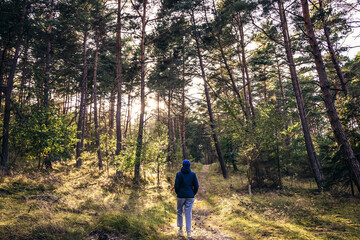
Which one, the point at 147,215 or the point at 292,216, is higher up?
the point at 147,215

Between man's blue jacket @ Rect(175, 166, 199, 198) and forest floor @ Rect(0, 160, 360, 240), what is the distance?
115 centimetres

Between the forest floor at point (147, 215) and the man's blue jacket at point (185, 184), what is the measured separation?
1.15 meters

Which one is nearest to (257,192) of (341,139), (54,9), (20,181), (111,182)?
(341,139)

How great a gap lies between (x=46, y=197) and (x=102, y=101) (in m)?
24.8

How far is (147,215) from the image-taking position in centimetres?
666

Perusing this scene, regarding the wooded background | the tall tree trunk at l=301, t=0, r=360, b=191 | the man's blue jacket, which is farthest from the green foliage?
the tall tree trunk at l=301, t=0, r=360, b=191

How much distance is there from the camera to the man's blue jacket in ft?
17.1

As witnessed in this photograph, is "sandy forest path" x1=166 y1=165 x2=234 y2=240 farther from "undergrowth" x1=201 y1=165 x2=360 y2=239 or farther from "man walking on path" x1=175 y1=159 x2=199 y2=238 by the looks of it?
"man walking on path" x1=175 y1=159 x2=199 y2=238

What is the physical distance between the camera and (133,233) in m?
4.34

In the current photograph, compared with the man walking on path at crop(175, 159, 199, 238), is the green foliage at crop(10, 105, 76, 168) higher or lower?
higher

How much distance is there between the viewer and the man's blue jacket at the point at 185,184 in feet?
17.1

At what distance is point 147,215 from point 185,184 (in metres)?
2.61

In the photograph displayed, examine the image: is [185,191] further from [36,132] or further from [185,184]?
[36,132]

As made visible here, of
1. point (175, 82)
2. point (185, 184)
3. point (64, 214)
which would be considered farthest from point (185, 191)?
point (175, 82)
